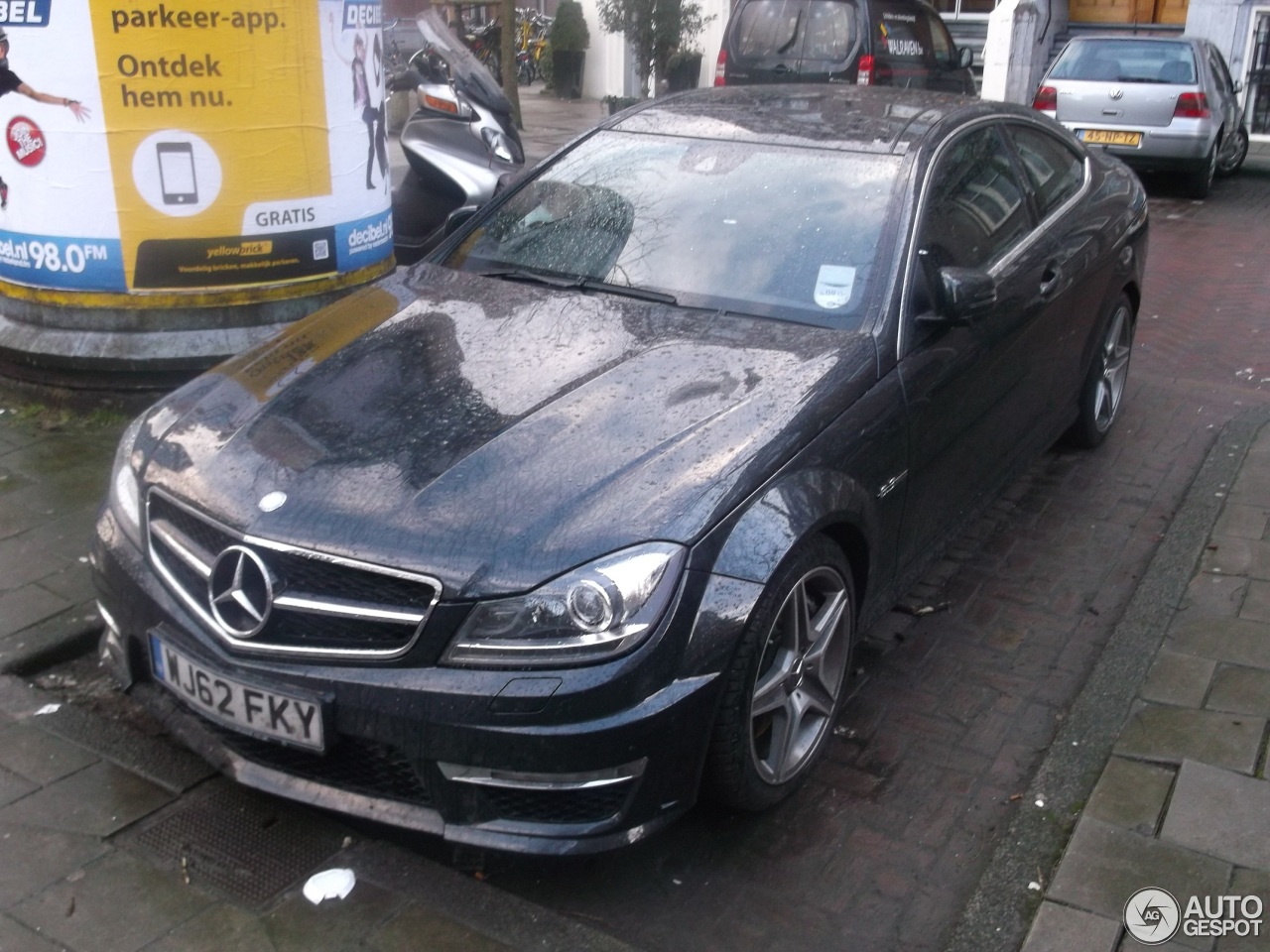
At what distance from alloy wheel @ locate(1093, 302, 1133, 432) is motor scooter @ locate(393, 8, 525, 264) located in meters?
3.71

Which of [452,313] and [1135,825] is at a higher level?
[452,313]

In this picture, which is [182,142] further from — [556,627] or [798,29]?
[798,29]

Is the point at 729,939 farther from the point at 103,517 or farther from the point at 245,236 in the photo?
the point at 245,236

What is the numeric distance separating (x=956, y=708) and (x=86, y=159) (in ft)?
13.8

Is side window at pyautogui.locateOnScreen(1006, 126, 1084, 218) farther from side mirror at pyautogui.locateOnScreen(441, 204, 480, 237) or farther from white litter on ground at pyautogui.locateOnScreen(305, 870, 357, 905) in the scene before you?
white litter on ground at pyautogui.locateOnScreen(305, 870, 357, 905)

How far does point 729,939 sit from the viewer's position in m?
2.87

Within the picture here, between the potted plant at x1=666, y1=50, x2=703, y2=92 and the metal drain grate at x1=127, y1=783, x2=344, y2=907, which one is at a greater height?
the potted plant at x1=666, y1=50, x2=703, y2=92

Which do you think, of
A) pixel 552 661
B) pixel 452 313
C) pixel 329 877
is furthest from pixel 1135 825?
pixel 452 313

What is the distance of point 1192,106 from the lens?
40.8ft

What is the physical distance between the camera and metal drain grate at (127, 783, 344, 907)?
298 centimetres

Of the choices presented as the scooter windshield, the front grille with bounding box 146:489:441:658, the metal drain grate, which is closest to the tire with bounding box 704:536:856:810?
the front grille with bounding box 146:489:441:658

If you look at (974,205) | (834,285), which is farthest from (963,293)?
(974,205)

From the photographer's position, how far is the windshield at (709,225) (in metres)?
3.77

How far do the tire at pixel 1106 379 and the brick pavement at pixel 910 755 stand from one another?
0.12m
